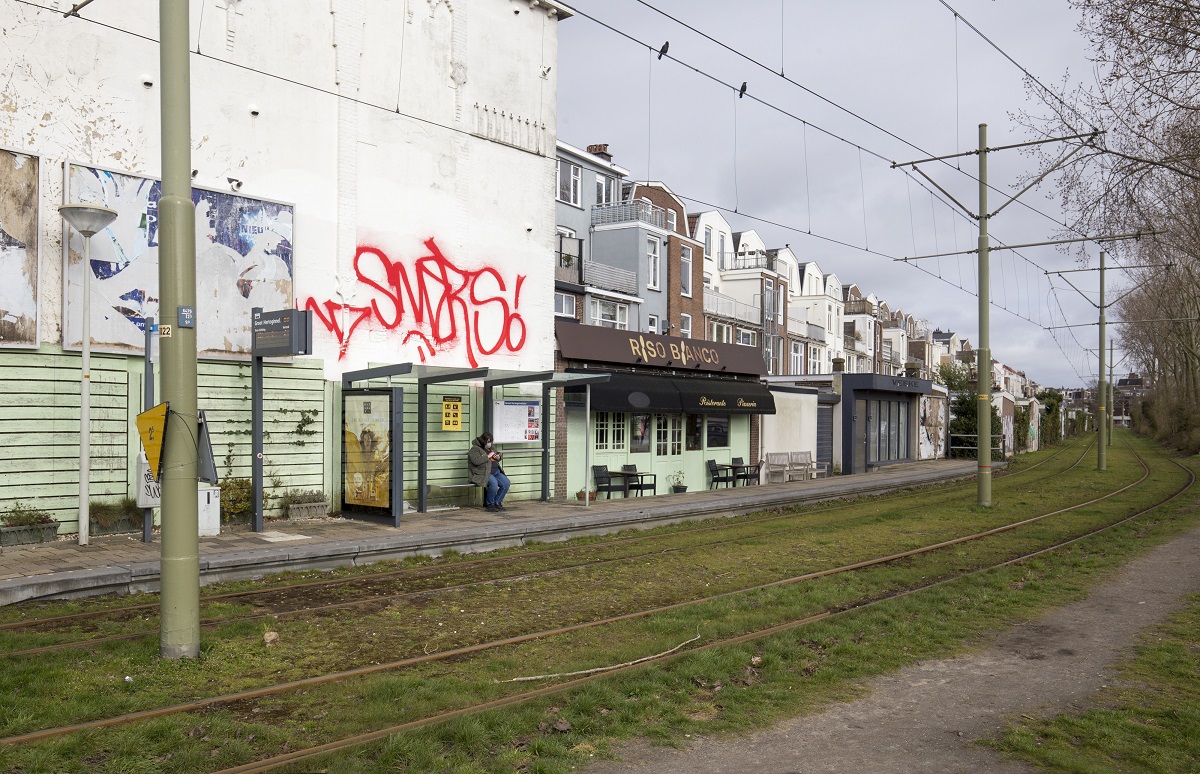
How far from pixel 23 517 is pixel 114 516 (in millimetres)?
1190

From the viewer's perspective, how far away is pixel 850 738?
18.8 feet

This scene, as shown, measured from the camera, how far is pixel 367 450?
15617 millimetres

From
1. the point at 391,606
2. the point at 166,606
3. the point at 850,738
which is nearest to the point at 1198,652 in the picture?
the point at 850,738

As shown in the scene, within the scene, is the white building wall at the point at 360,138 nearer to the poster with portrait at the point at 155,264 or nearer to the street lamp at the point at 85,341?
the poster with portrait at the point at 155,264

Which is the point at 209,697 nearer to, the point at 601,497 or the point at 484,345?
the point at 484,345

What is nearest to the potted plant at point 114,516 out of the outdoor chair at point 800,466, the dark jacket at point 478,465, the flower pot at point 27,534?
the flower pot at point 27,534

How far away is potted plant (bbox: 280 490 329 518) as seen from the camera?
601 inches

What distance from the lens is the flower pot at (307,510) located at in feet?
49.8

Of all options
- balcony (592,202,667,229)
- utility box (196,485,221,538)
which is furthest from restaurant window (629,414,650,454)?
balcony (592,202,667,229)

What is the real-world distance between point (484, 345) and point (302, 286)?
4326 millimetres

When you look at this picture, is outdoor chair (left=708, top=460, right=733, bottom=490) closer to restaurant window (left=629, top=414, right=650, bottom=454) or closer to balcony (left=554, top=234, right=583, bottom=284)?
restaurant window (left=629, top=414, right=650, bottom=454)

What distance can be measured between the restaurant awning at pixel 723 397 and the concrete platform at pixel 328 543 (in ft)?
9.22

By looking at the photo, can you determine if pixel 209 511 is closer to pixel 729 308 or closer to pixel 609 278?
pixel 609 278

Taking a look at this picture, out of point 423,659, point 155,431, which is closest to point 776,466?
point 423,659
